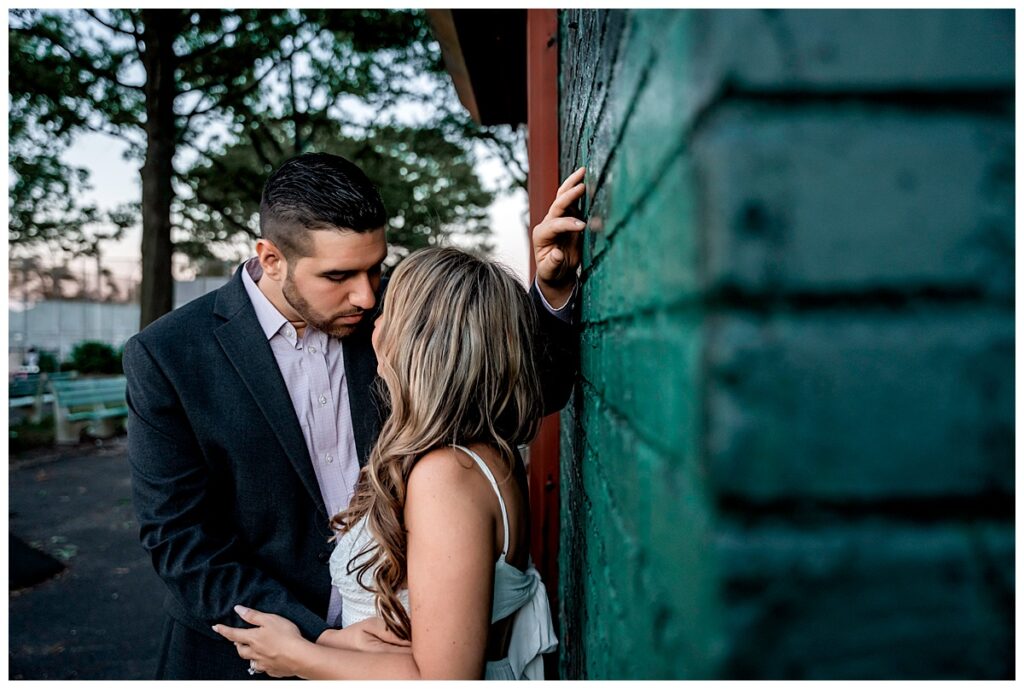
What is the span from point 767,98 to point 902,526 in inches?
13.0

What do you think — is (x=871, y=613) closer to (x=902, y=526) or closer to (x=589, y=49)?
(x=902, y=526)

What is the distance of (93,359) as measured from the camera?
2052 centimetres

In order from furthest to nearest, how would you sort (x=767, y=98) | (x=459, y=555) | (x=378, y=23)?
(x=378, y=23)
(x=459, y=555)
(x=767, y=98)

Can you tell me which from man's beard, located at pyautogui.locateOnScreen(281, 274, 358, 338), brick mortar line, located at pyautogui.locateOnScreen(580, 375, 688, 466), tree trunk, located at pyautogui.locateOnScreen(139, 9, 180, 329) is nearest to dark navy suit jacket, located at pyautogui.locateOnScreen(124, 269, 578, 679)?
man's beard, located at pyautogui.locateOnScreen(281, 274, 358, 338)

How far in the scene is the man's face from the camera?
8.07 ft

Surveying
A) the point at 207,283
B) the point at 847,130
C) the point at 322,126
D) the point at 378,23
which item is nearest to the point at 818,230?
the point at 847,130

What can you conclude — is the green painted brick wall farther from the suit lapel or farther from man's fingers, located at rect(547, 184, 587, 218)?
the suit lapel

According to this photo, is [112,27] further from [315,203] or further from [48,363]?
[48,363]

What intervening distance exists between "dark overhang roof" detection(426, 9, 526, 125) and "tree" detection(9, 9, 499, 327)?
6.74m

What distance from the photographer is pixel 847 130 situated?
1.50 ft

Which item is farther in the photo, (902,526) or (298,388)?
(298,388)

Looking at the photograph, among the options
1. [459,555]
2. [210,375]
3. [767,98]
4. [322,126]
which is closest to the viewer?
[767,98]

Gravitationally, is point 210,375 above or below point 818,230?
below

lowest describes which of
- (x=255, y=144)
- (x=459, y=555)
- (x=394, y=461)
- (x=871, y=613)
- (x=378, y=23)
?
(x=459, y=555)
